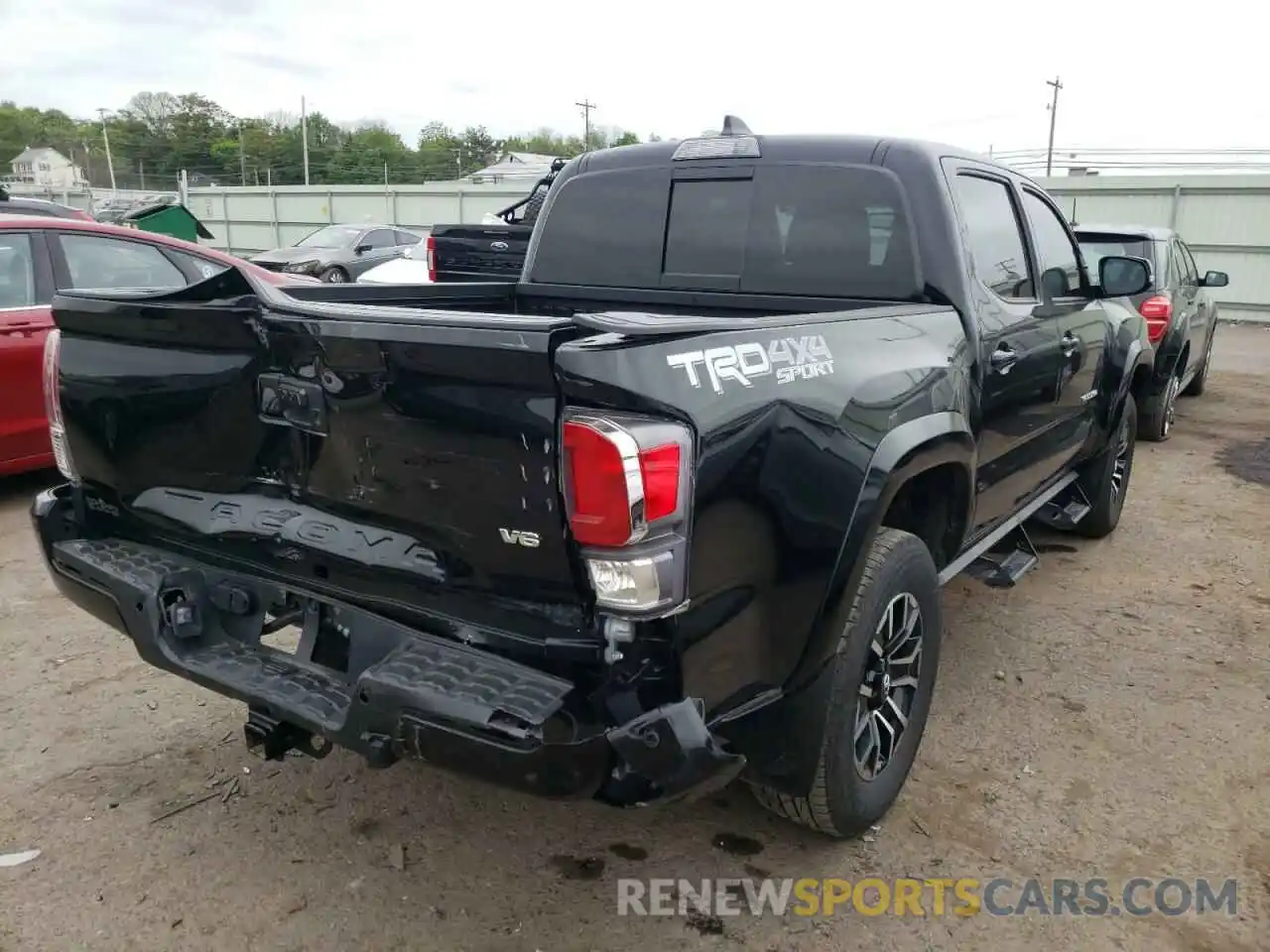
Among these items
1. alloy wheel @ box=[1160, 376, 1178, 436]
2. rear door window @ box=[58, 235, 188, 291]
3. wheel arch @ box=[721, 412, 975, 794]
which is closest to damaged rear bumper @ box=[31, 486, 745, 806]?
wheel arch @ box=[721, 412, 975, 794]

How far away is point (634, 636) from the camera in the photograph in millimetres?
1999

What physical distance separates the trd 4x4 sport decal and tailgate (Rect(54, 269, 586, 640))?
30 cm

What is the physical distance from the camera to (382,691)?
6.83 feet

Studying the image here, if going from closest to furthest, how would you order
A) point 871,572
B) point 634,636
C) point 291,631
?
1. point 634,636
2. point 871,572
3. point 291,631

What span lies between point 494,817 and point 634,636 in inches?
49.8

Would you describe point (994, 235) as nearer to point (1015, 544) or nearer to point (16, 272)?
point (1015, 544)

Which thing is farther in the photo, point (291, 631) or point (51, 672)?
point (291, 631)

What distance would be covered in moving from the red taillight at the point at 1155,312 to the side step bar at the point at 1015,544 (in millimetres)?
2725

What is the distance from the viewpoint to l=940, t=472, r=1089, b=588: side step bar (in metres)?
3.76

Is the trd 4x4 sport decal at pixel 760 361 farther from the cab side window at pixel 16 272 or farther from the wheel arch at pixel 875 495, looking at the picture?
the cab side window at pixel 16 272

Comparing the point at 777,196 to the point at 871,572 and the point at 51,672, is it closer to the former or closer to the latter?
the point at 871,572

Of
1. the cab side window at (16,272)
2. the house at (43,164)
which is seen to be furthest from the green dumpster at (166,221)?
the house at (43,164)

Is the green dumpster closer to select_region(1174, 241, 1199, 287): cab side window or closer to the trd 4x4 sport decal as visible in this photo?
select_region(1174, 241, 1199, 287): cab side window

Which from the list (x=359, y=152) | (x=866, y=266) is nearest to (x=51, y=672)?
(x=866, y=266)
